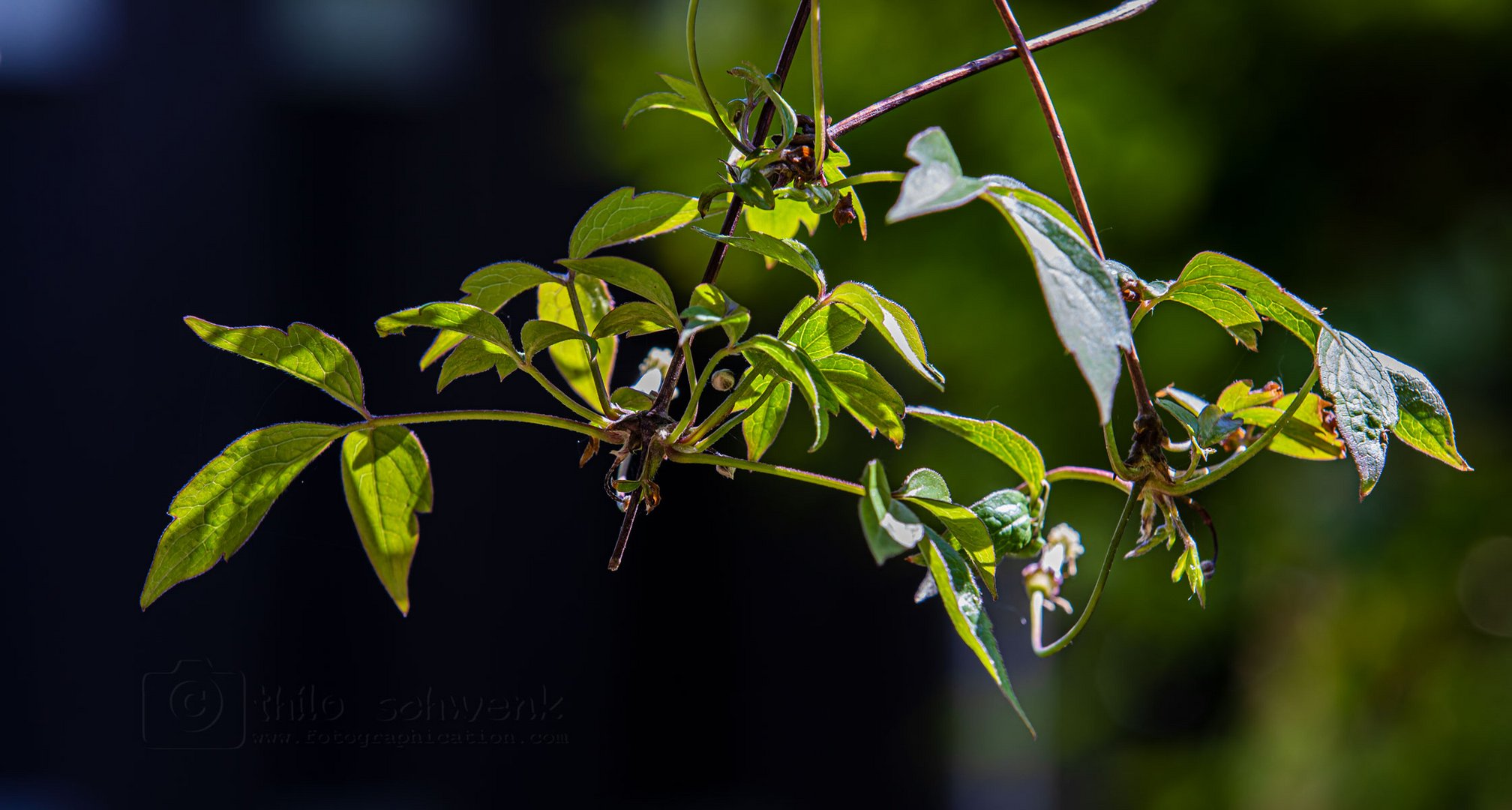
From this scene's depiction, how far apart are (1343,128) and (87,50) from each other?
2.25 meters

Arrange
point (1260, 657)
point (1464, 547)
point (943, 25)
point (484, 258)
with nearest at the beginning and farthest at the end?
point (1464, 547) < point (943, 25) < point (1260, 657) < point (484, 258)

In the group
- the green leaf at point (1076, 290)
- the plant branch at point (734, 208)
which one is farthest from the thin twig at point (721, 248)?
the green leaf at point (1076, 290)

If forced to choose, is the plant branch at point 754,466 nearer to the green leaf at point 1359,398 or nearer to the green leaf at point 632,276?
the green leaf at point 632,276

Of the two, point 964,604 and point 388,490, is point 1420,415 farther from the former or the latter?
point 388,490

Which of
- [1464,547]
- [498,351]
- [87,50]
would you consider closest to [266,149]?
[87,50]

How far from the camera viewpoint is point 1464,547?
5.59 ft

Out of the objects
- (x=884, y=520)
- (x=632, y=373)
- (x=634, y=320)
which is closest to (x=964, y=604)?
(x=884, y=520)

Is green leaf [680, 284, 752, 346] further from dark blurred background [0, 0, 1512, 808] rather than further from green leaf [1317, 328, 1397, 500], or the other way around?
dark blurred background [0, 0, 1512, 808]

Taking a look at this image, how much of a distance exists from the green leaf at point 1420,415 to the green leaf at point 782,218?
19 cm

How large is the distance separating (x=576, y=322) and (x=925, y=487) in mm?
146

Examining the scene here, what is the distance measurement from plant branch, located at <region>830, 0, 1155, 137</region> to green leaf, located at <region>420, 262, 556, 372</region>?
0.38 feet

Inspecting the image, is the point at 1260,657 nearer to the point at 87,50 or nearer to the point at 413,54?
the point at 413,54

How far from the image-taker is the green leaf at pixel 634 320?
35cm

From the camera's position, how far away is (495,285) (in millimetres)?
388
